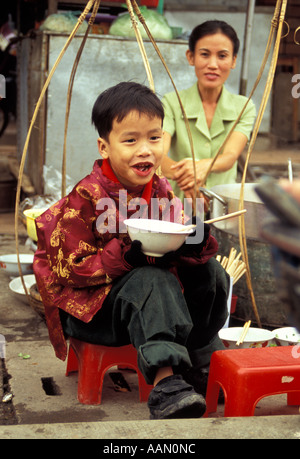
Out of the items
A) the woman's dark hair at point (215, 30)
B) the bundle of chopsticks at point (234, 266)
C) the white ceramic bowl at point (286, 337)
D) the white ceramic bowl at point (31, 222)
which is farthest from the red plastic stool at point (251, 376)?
the woman's dark hair at point (215, 30)

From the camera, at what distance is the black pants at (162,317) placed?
2.25m

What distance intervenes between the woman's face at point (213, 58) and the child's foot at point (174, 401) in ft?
7.30

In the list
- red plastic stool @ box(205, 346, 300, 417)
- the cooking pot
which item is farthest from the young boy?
the cooking pot

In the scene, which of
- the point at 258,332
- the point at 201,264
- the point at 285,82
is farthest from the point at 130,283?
the point at 285,82

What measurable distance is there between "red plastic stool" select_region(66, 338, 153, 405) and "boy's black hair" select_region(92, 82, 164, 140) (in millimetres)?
846

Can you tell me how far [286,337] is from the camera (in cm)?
316

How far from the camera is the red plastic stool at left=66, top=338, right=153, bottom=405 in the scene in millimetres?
2586

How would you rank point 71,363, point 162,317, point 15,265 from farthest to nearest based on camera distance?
point 15,265
point 71,363
point 162,317

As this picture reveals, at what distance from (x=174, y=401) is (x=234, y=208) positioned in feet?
4.95

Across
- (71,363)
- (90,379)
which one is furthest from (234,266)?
(90,379)

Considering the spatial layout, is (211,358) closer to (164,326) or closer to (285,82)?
(164,326)

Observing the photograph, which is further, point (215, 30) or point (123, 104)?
point (215, 30)

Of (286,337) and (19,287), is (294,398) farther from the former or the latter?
(19,287)

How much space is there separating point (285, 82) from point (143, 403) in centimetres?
735
